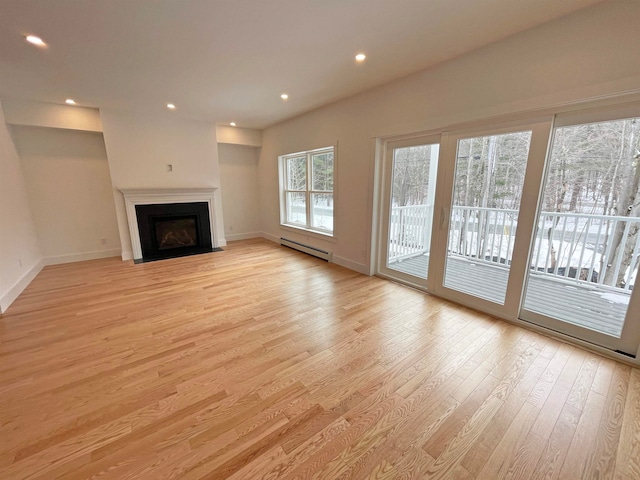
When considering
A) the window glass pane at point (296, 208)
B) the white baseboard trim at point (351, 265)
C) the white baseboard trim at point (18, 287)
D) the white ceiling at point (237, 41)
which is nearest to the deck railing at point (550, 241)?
the white baseboard trim at point (351, 265)

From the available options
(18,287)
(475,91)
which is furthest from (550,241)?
(18,287)

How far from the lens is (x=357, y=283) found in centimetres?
362

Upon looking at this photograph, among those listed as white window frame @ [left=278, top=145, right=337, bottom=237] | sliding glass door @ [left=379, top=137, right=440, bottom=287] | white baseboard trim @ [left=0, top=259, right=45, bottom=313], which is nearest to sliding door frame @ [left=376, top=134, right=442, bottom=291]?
sliding glass door @ [left=379, top=137, right=440, bottom=287]

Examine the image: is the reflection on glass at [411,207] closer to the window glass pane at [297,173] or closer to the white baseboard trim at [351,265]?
the white baseboard trim at [351,265]

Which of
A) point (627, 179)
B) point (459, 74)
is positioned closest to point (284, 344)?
point (459, 74)

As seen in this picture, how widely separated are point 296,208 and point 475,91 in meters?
3.83

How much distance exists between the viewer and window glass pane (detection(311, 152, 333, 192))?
456 centimetres

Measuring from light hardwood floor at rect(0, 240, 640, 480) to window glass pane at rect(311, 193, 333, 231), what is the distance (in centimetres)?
212

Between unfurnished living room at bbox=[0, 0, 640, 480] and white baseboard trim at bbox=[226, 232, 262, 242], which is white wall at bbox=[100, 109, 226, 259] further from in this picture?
white baseboard trim at bbox=[226, 232, 262, 242]

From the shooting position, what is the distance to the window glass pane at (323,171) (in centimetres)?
456

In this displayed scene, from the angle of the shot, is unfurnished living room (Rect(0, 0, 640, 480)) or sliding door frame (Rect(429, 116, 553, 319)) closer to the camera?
unfurnished living room (Rect(0, 0, 640, 480))

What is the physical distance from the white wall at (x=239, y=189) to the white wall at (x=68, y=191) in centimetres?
216

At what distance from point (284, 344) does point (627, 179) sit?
353 cm

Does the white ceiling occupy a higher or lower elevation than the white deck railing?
higher
